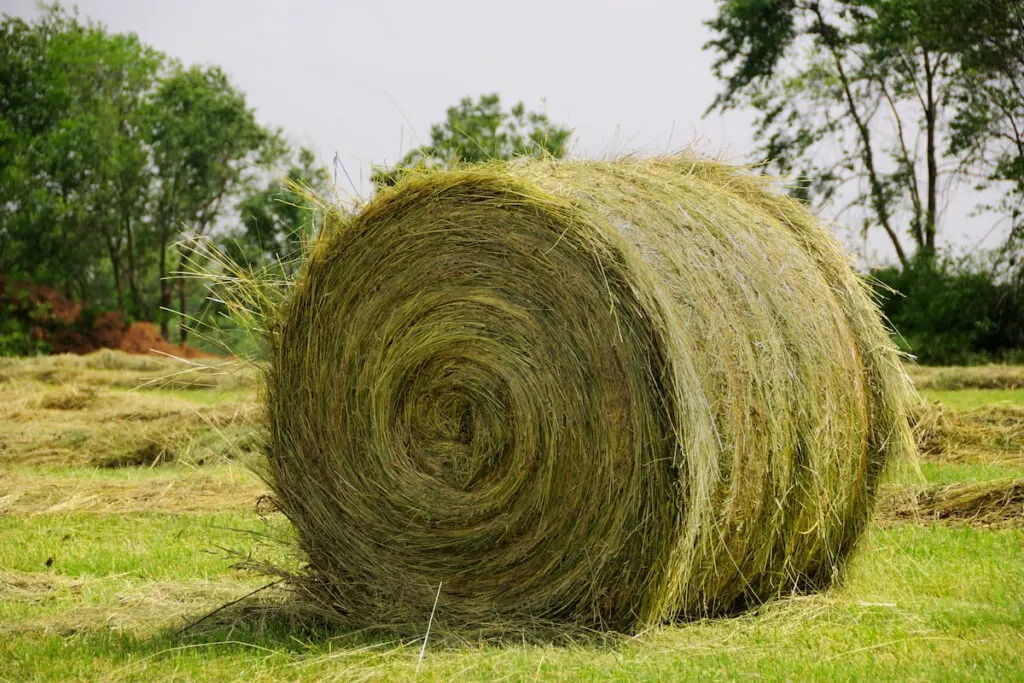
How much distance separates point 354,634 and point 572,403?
144cm

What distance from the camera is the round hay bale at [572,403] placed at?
4352 millimetres

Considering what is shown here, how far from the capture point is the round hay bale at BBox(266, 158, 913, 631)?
435cm

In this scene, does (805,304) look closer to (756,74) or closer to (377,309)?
(377,309)

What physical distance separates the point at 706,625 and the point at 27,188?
3763 centimetres

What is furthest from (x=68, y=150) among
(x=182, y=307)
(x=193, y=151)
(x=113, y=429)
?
(x=113, y=429)

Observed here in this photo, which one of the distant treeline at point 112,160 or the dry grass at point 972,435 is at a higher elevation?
the distant treeline at point 112,160

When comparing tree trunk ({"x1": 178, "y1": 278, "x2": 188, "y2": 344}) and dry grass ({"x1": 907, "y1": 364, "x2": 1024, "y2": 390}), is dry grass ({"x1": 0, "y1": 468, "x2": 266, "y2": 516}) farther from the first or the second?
dry grass ({"x1": 907, "y1": 364, "x2": 1024, "y2": 390})

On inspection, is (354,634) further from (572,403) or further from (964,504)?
(964,504)

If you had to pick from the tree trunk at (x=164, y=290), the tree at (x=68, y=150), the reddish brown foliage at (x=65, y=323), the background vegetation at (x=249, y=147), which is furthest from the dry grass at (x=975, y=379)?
the tree trunk at (x=164, y=290)

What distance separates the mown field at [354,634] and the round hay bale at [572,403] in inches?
11.2

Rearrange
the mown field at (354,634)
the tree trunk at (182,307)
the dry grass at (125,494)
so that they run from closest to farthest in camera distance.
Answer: the mown field at (354,634)
the tree trunk at (182,307)
the dry grass at (125,494)

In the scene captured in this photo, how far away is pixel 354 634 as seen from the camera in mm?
4641

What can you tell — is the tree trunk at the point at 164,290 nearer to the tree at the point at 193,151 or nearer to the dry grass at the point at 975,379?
the tree at the point at 193,151

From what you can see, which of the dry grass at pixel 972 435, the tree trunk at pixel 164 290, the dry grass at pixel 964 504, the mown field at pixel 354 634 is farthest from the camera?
the tree trunk at pixel 164 290
